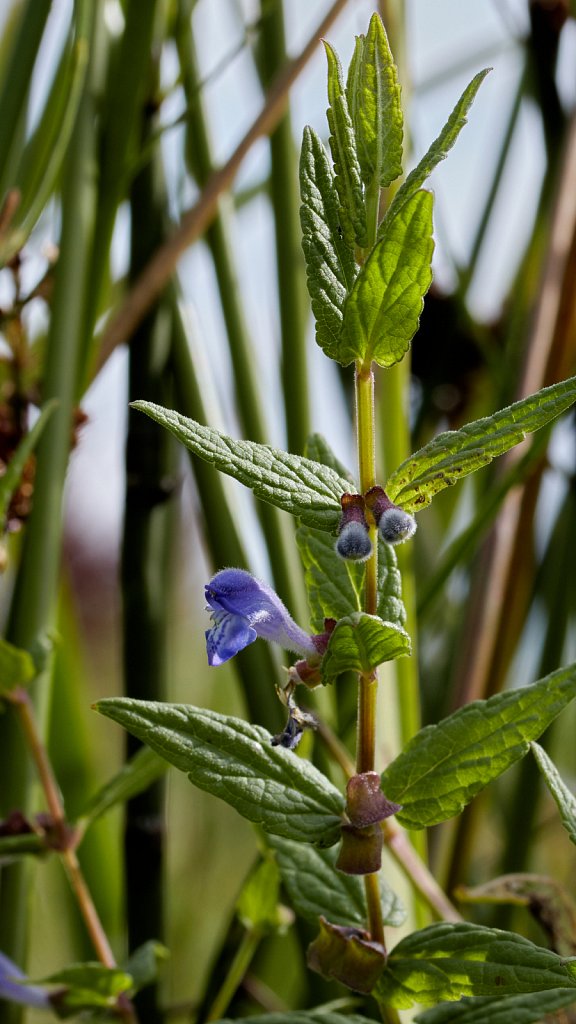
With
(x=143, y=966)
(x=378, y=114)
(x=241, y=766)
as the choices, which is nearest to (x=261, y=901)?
(x=143, y=966)

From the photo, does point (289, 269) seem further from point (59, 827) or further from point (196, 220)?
point (59, 827)

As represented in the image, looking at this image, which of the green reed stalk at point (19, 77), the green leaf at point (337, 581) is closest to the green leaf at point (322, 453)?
the green leaf at point (337, 581)

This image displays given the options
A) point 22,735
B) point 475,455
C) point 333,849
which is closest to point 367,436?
point 475,455

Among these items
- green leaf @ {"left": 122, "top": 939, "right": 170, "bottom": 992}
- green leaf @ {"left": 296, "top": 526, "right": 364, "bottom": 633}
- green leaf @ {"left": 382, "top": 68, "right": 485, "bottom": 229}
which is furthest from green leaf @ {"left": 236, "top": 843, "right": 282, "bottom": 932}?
green leaf @ {"left": 382, "top": 68, "right": 485, "bottom": 229}

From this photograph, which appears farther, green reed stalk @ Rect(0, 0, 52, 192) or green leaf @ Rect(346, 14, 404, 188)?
green reed stalk @ Rect(0, 0, 52, 192)

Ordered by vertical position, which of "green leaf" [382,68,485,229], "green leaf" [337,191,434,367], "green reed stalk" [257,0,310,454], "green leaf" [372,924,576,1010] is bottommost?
"green leaf" [372,924,576,1010]

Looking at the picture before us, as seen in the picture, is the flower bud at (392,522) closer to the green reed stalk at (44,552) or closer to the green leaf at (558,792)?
the green leaf at (558,792)

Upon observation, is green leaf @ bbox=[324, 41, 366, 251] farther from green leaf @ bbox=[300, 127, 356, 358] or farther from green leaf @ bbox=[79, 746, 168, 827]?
green leaf @ bbox=[79, 746, 168, 827]

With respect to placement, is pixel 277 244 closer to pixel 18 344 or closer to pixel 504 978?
pixel 18 344
